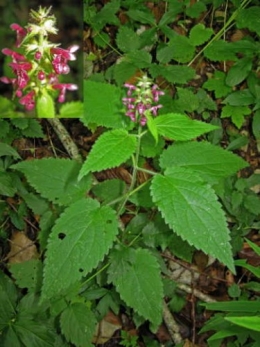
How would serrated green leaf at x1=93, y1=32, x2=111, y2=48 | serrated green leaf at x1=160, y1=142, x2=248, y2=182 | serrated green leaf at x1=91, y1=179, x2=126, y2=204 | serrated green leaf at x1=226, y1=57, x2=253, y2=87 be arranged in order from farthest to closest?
1. serrated green leaf at x1=93, y1=32, x2=111, y2=48
2. serrated green leaf at x1=226, y1=57, x2=253, y2=87
3. serrated green leaf at x1=91, y1=179, x2=126, y2=204
4. serrated green leaf at x1=160, y1=142, x2=248, y2=182

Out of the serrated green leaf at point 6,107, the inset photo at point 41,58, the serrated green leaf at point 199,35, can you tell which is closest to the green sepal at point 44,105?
the inset photo at point 41,58

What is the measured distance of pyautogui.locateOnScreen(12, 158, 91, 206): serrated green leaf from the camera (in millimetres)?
1482

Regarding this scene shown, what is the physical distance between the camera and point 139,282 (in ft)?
4.91

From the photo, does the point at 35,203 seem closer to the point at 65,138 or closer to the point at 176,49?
the point at 65,138

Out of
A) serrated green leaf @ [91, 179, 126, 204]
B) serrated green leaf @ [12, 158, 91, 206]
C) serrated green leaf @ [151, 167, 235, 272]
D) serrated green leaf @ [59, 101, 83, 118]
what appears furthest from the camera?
serrated green leaf @ [91, 179, 126, 204]

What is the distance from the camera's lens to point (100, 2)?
208 centimetres

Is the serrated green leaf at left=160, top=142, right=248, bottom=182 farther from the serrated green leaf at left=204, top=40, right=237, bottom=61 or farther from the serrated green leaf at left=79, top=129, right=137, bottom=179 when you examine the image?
the serrated green leaf at left=204, top=40, right=237, bottom=61

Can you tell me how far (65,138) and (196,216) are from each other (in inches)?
38.6

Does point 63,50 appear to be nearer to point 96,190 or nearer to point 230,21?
point 96,190

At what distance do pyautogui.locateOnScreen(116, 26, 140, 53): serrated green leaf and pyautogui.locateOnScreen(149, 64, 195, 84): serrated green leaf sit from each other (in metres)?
0.13

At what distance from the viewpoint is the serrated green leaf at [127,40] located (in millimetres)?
1920

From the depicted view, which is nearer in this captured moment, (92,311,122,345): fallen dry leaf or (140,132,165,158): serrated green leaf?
(140,132,165,158): serrated green leaf

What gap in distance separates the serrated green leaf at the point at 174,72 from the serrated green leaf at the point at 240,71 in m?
0.16

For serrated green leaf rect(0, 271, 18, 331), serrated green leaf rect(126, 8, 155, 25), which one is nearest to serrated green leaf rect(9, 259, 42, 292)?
serrated green leaf rect(0, 271, 18, 331)
